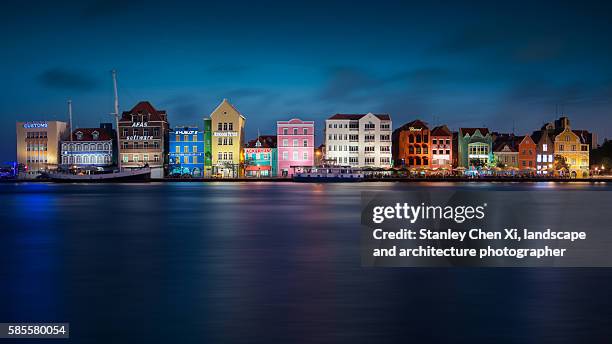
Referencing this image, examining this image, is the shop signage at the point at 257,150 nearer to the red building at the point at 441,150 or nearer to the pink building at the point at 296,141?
the pink building at the point at 296,141

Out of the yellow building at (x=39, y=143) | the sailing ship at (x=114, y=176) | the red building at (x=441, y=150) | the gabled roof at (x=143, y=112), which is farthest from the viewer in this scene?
the red building at (x=441, y=150)

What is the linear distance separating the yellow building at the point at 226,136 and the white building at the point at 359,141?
60.5 ft

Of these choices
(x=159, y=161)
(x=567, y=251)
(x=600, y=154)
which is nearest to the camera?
(x=567, y=251)

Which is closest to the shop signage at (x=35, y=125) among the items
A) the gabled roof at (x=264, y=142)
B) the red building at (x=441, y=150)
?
the gabled roof at (x=264, y=142)

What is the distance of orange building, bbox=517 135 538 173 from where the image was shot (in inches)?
4444

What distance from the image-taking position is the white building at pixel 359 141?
104 metres

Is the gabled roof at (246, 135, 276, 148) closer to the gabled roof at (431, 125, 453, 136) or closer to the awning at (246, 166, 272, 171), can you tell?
the awning at (246, 166, 272, 171)

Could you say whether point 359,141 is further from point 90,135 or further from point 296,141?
point 90,135

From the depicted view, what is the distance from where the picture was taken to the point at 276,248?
18922mm

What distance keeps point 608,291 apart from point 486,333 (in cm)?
467

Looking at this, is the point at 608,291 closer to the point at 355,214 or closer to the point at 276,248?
the point at 276,248

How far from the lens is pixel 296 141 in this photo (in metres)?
102

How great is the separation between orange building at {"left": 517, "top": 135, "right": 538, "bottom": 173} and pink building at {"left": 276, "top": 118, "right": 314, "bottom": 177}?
48.5 metres

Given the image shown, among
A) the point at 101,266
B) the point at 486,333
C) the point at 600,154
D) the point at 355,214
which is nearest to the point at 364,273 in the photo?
the point at 486,333
